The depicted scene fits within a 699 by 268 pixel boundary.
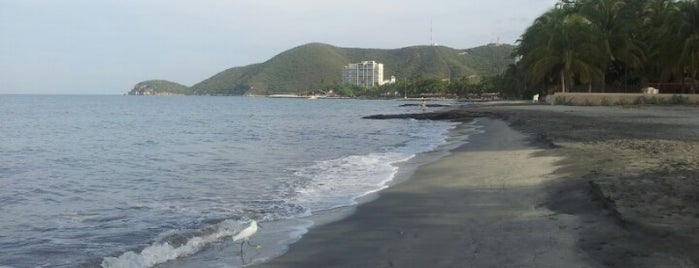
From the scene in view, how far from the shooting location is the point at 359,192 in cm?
1109

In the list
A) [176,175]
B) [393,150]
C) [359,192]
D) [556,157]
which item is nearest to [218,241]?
[359,192]

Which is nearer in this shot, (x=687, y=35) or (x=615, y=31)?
(x=687, y=35)

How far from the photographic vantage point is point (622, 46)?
2074 inches

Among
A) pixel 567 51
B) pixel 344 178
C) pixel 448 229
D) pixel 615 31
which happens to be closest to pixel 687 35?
pixel 615 31

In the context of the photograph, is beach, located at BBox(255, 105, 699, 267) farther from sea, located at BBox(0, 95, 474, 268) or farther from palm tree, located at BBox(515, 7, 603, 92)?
palm tree, located at BBox(515, 7, 603, 92)

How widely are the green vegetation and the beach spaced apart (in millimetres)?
41227

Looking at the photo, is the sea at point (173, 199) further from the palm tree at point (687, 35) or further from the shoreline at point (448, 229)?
the palm tree at point (687, 35)

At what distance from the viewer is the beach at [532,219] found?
5371 mm

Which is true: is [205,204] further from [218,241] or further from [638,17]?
[638,17]

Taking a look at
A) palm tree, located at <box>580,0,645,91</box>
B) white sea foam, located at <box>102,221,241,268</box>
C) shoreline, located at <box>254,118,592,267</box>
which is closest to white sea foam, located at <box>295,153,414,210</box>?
shoreline, located at <box>254,118,592,267</box>

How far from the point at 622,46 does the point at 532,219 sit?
51.9 meters

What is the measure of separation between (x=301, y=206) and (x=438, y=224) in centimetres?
312

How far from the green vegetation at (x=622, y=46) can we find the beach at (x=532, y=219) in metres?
41.2

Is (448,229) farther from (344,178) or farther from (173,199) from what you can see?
(344,178)
